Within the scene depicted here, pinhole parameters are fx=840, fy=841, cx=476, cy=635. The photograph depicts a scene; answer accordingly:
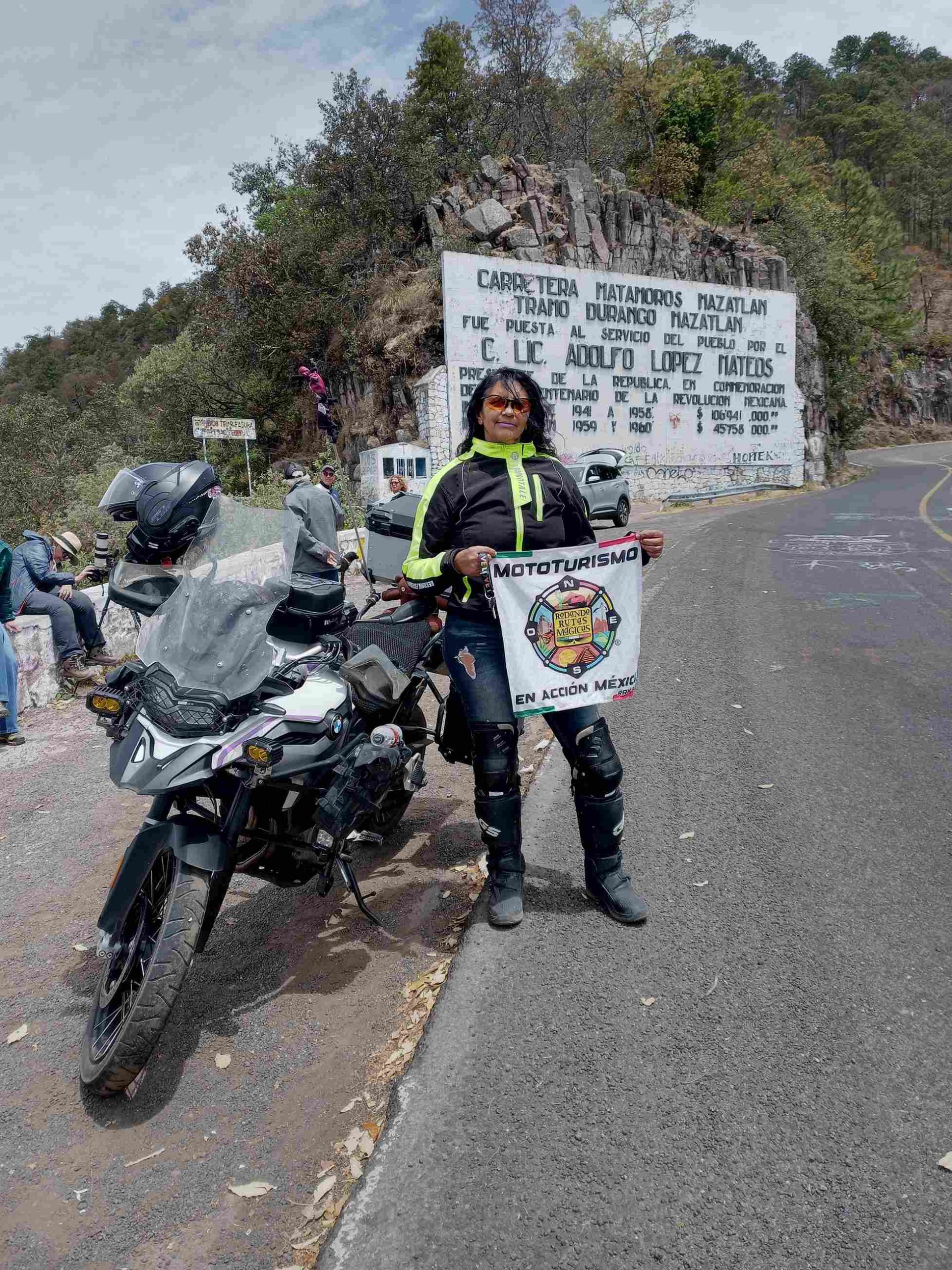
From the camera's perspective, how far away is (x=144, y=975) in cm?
249

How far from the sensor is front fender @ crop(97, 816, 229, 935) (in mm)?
2637

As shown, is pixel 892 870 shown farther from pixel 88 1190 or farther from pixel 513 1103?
pixel 88 1190

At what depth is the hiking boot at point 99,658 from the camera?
7.44 meters

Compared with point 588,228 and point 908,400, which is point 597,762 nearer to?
point 588,228

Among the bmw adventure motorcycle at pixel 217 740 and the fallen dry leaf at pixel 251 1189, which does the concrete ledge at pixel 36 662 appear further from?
the fallen dry leaf at pixel 251 1189

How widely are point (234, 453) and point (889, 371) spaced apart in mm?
52447

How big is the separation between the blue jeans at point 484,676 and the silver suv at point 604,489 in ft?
54.5

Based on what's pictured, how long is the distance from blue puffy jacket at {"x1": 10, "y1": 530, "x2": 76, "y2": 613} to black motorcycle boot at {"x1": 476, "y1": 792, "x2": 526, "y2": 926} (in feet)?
19.2

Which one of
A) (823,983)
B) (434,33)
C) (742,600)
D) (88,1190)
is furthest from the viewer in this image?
(434,33)

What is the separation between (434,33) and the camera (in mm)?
35188

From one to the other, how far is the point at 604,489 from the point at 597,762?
57.3 ft

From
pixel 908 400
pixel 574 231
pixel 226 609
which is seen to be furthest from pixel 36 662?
pixel 908 400

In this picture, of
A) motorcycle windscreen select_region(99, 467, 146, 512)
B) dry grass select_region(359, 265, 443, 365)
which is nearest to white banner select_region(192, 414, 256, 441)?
dry grass select_region(359, 265, 443, 365)

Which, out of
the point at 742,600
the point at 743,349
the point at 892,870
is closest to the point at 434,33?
the point at 743,349
